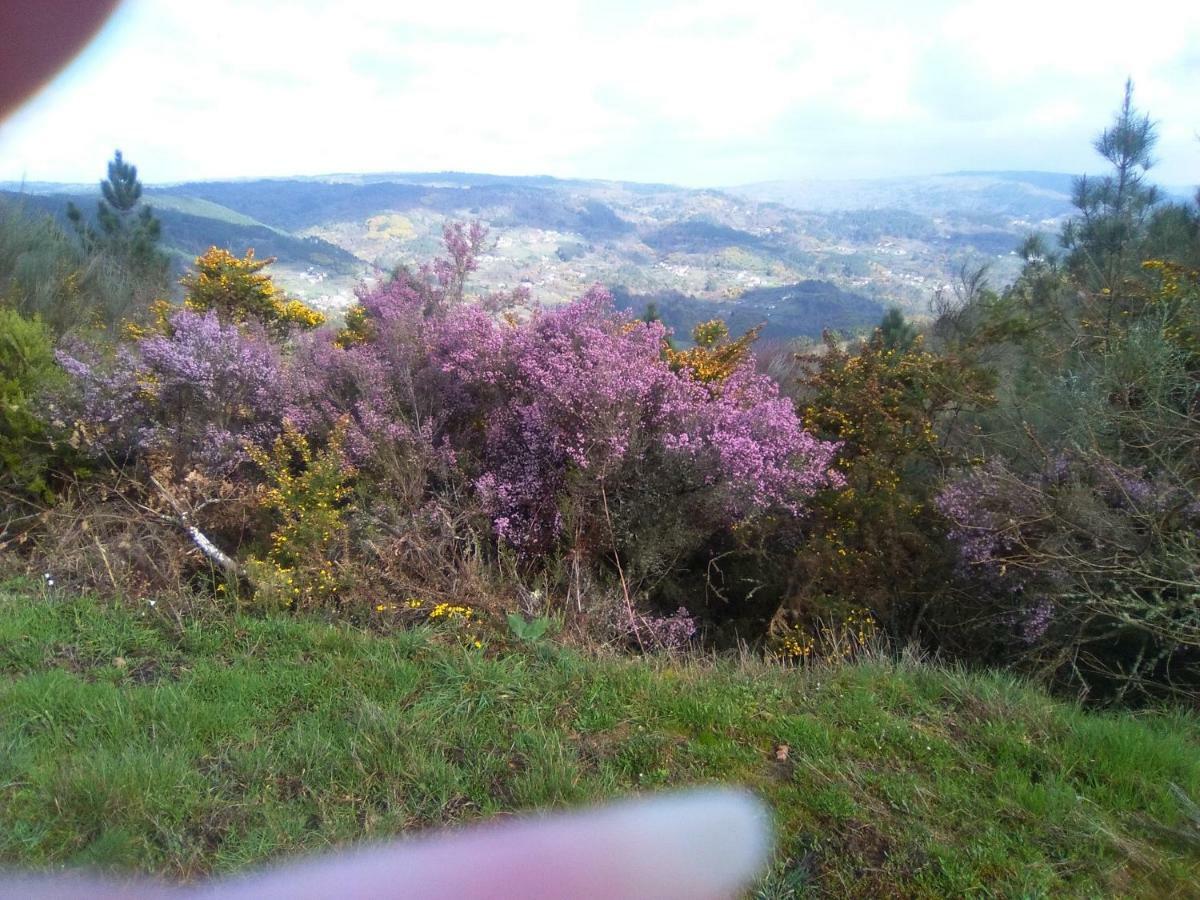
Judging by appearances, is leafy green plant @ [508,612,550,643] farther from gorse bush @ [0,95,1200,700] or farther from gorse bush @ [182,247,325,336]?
gorse bush @ [182,247,325,336]

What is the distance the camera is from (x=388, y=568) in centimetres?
488

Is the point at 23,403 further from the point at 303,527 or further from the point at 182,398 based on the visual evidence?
the point at 303,527

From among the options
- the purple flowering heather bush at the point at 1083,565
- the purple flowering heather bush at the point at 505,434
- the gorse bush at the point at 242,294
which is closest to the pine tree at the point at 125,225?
the gorse bush at the point at 242,294

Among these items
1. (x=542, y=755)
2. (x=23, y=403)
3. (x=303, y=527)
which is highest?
(x=23, y=403)

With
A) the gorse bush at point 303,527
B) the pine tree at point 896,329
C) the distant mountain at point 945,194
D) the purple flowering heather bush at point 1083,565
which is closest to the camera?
the purple flowering heather bush at point 1083,565

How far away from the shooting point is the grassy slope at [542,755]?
262cm

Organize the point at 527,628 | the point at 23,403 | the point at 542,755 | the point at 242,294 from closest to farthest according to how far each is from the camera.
Result: the point at 542,755
the point at 527,628
the point at 23,403
the point at 242,294

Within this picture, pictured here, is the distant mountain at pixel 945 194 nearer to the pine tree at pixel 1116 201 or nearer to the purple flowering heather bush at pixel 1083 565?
the pine tree at pixel 1116 201

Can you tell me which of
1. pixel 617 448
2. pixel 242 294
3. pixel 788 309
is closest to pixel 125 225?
pixel 242 294

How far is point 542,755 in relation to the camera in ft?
10.3

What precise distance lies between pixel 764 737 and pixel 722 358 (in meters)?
5.49

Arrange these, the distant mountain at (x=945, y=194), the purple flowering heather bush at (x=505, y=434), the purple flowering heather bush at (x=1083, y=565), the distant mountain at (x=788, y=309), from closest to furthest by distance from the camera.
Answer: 1. the purple flowering heather bush at (x=1083, y=565)
2. the purple flowering heather bush at (x=505, y=434)
3. the distant mountain at (x=788, y=309)
4. the distant mountain at (x=945, y=194)

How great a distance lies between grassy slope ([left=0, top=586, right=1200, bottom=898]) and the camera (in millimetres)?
2623

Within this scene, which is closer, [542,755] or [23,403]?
[542,755]
